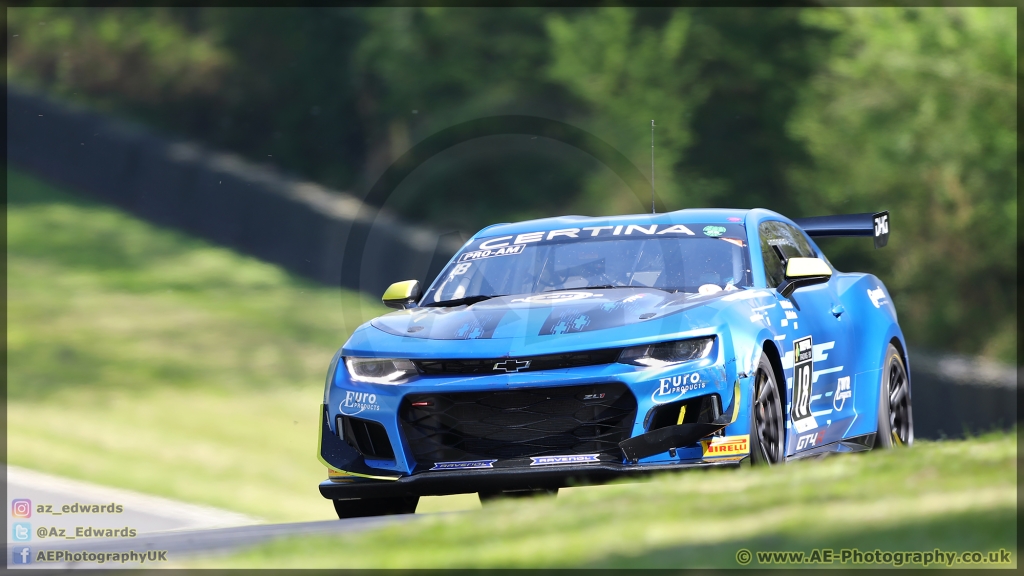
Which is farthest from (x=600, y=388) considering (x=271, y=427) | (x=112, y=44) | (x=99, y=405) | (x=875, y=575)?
(x=112, y=44)

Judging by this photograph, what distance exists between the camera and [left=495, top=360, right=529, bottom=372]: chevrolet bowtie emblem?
639cm

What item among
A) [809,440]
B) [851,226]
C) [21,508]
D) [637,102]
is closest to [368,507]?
[809,440]

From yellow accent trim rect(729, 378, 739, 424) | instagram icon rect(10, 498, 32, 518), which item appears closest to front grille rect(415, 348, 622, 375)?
yellow accent trim rect(729, 378, 739, 424)

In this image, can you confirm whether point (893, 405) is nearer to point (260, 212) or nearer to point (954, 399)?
point (954, 399)

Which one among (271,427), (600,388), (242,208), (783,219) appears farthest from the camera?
(242,208)

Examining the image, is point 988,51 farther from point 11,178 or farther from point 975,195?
point 11,178

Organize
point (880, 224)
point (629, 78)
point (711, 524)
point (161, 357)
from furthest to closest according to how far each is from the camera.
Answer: point (629, 78) → point (161, 357) → point (880, 224) → point (711, 524)

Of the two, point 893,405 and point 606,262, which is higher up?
point 606,262

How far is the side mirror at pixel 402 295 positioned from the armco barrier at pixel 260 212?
33.0ft

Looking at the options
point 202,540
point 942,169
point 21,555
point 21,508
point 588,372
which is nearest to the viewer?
point 21,555

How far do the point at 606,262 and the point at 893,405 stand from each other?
2.57m

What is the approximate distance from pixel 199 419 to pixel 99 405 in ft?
4.44

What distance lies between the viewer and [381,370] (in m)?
6.71

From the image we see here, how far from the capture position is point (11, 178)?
22297 millimetres
